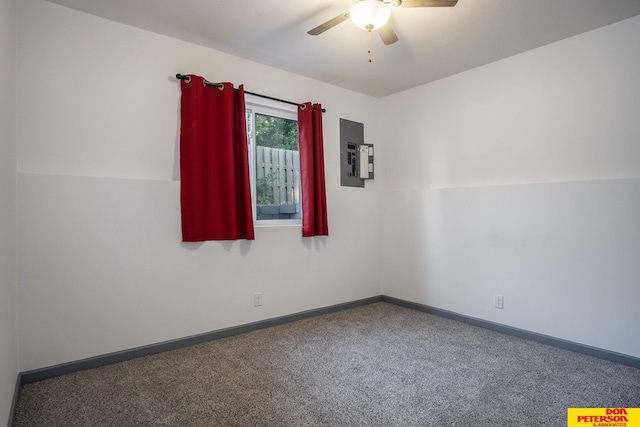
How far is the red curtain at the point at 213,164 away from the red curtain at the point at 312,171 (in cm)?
65

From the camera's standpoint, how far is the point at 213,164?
2777 mm

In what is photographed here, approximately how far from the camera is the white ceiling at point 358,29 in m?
2.26

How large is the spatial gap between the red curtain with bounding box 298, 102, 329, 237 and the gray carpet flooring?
1108 millimetres

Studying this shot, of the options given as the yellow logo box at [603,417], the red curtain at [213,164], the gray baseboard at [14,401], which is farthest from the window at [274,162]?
the yellow logo box at [603,417]

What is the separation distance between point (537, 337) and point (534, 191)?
48.2 inches

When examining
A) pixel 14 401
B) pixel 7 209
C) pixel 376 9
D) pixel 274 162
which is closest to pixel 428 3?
pixel 376 9

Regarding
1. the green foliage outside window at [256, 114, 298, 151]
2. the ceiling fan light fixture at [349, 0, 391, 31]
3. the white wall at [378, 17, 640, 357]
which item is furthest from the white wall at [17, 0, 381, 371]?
A: the white wall at [378, 17, 640, 357]

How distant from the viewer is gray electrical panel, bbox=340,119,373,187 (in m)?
3.85

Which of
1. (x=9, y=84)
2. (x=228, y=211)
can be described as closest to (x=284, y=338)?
(x=228, y=211)

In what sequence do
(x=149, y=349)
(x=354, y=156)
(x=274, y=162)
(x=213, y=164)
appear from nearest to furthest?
(x=149, y=349), (x=213, y=164), (x=274, y=162), (x=354, y=156)

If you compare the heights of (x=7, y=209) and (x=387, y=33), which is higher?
(x=387, y=33)

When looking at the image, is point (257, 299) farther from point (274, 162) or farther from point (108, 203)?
point (108, 203)

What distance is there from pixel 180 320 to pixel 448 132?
3112mm

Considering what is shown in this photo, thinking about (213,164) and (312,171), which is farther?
(312,171)
